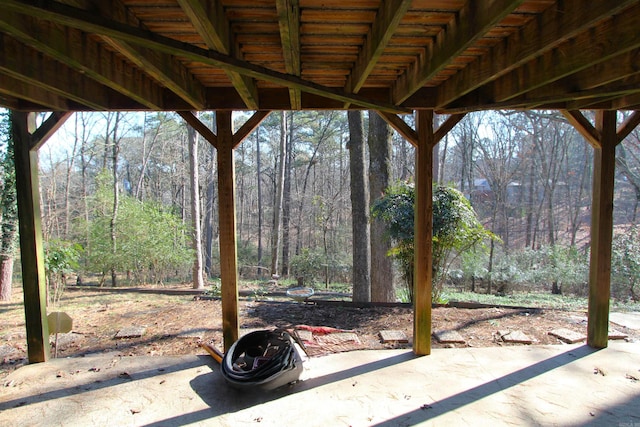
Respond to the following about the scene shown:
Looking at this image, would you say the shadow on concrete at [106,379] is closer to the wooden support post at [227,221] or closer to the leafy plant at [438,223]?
the wooden support post at [227,221]

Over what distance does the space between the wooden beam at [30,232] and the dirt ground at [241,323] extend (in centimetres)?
29

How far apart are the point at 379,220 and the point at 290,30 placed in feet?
15.5

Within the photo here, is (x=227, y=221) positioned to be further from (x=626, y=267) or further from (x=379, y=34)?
(x=626, y=267)

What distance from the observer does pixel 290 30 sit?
1679 mm

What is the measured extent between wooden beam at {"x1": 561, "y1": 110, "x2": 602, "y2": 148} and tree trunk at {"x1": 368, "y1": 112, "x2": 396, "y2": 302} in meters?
3.10

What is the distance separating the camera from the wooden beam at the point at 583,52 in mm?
1816

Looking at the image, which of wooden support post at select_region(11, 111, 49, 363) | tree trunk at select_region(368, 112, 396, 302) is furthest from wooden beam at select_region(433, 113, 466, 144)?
wooden support post at select_region(11, 111, 49, 363)

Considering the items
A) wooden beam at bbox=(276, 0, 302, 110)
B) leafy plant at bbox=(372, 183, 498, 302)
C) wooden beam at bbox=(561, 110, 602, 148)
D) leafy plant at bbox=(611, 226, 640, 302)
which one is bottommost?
leafy plant at bbox=(611, 226, 640, 302)

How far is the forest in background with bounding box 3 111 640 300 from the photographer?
9.18 metres

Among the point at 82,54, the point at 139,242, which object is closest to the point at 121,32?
the point at 82,54

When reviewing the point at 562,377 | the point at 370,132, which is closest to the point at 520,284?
the point at 370,132

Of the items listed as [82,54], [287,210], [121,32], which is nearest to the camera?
[121,32]

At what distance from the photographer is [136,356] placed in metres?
3.40

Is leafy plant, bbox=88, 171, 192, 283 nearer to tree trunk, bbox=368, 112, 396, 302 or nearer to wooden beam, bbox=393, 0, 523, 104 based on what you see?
tree trunk, bbox=368, 112, 396, 302
